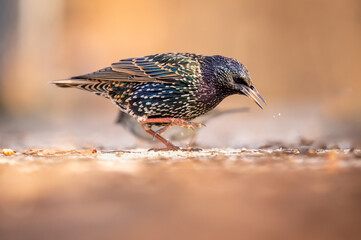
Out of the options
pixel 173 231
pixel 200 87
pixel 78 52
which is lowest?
pixel 173 231

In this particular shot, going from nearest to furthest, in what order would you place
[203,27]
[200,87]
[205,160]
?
[205,160], [200,87], [203,27]

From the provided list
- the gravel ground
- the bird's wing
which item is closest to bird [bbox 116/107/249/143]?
the bird's wing

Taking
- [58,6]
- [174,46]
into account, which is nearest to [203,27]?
[174,46]

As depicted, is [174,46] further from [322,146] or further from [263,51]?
[322,146]

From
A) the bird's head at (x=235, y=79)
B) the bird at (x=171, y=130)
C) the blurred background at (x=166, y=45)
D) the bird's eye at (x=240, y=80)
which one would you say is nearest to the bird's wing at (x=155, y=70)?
the bird's head at (x=235, y=79)

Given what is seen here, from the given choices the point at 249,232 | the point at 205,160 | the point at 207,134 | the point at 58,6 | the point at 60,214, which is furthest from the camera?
the point at 58,6

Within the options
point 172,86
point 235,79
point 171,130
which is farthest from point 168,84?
point 171,130

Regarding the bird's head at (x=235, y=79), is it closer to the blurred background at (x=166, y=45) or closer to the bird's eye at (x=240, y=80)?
the bird's eye at (x=240, y=80)

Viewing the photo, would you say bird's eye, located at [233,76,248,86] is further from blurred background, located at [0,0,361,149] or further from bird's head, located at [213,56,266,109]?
blurred background, located at [0,0,361,149]
